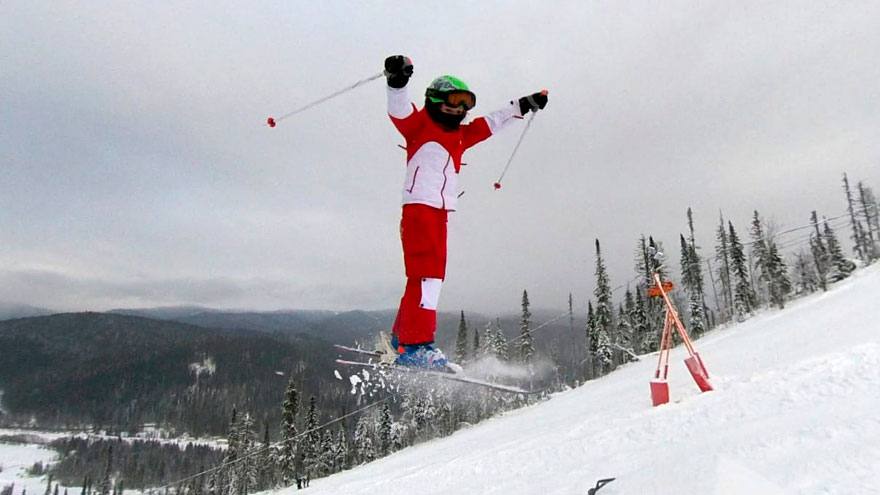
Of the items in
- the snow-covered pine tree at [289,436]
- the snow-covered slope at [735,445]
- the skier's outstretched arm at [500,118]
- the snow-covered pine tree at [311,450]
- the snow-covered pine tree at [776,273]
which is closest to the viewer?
the snow-covered slope at [735,445]

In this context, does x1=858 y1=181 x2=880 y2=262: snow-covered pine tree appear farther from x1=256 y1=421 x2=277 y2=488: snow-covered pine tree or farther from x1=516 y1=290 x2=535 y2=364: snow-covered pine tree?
x1=256 y1=421 x2=277 y2=488: snow-covered pine tree

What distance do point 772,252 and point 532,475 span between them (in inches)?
2030

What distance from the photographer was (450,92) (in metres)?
3.79

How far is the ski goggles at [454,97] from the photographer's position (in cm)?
379

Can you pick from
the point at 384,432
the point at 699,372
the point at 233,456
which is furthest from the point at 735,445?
the point at 233,456

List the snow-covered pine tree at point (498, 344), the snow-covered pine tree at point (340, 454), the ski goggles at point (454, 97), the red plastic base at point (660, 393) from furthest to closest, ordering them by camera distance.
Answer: the snow-covered pine tree at point (340, 454), the snow-covered pine tree at point (498, 344), the red plastic base at point (660, 393), the ski goggles at point (454, 97)

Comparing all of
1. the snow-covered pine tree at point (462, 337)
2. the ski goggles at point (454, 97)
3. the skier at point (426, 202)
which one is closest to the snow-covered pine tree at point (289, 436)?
the snow-covered pine tree at point (462, 337)

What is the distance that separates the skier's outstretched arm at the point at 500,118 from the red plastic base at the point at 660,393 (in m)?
5.82

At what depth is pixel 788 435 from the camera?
345 cm

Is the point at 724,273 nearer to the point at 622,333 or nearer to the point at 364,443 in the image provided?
the point at 622,333

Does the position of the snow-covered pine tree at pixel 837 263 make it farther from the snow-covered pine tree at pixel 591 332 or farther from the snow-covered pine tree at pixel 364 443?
the snow-covered pine tree at pixel 364 443

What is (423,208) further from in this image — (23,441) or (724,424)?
(23,441)

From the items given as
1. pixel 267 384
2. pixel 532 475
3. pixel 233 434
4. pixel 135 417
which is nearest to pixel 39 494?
pixel 135 417

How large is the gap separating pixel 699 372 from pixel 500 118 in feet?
19.3
